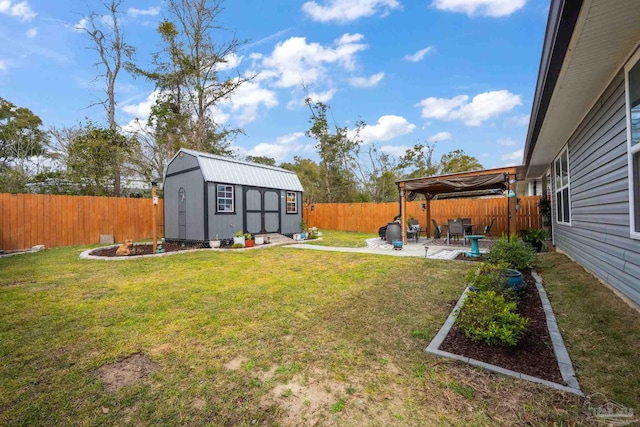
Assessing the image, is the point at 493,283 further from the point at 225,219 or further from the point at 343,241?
the point at 225,219

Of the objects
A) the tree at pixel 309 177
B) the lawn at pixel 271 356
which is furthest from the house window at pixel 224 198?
the tree at pixel 309 177

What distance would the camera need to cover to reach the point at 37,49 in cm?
1206

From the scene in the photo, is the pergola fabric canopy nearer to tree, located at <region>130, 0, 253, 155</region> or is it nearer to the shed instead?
the shed

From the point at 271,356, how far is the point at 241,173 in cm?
913

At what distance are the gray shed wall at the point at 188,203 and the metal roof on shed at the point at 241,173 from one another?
407 millimetres

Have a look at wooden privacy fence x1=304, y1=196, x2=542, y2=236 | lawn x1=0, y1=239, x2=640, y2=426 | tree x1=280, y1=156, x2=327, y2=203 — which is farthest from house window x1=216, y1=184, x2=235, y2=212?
tree x1=280, y1=156, x2=327, y2=203

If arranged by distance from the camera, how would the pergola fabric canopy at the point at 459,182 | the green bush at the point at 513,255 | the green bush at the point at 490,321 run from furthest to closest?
the pergola fabric canopy at the point at 459,182, the green bush at the point at 513,255, the green bush at the point at 490,321

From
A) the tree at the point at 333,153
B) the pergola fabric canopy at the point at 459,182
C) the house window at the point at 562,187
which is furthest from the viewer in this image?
the tree at the point at 333,153

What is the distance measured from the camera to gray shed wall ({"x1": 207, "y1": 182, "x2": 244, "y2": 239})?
30.8 ft

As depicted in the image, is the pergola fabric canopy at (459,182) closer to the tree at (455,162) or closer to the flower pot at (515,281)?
the flower pot at (515,281)

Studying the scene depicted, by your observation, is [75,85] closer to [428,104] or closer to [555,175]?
[428,104]

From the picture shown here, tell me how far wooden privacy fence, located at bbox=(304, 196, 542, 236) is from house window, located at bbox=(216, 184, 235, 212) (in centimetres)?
793

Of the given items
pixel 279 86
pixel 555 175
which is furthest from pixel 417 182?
pixel 279 86

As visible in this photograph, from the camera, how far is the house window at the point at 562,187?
624 cm
